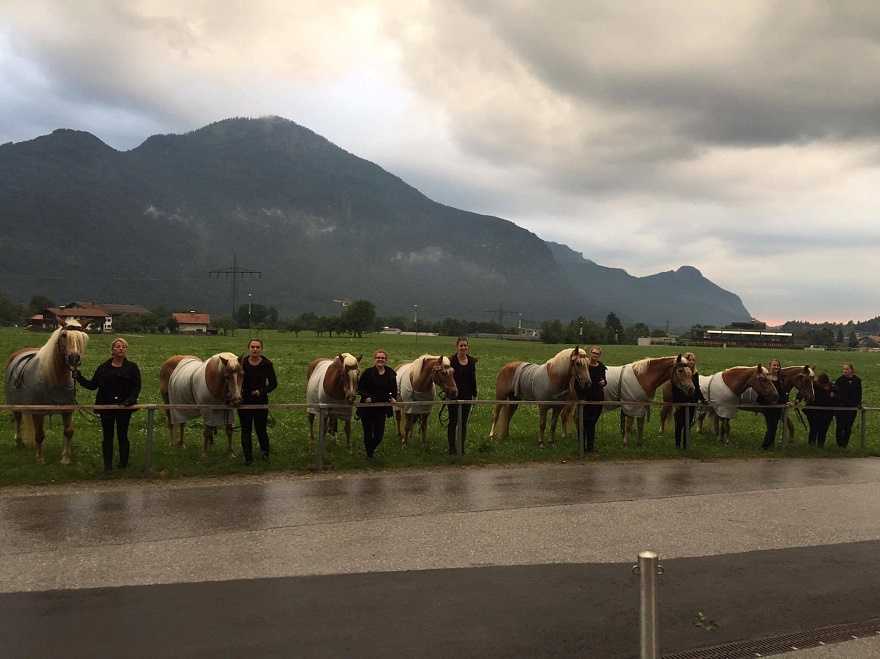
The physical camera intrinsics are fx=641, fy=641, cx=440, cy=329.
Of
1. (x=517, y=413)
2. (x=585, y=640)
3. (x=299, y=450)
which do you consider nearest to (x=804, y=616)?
(x=585, y=640)

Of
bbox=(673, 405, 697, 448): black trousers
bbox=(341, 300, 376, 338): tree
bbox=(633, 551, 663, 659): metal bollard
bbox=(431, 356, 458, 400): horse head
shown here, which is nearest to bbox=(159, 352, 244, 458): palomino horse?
bbox=(431, 356, 458, 400): horse head

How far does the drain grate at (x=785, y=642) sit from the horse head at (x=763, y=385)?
10.9 meters

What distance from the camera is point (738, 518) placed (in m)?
8.62

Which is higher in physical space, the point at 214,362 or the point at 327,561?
the point at 214,362

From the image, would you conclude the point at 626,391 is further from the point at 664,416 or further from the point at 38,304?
the point at 38,304

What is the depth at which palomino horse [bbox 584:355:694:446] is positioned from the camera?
47.1ft

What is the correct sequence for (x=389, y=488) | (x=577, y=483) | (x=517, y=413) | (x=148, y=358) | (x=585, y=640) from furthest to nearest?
(x=148, y=358) → (x=517, y=413) → (x=577, y=483) → (x=389, y=488) → (x=585, y=640)

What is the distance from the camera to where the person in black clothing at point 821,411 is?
15695 millimetres

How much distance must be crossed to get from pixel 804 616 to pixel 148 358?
4129 cm

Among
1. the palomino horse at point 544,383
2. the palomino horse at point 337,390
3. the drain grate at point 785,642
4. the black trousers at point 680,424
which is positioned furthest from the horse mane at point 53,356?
the black trousers at point 680,424

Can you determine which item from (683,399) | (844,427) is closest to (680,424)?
(683,399)

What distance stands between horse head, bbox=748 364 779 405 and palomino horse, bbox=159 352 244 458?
12043 millimetres

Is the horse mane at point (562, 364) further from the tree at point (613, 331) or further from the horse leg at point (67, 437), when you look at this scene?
the tree at point (613, 331)

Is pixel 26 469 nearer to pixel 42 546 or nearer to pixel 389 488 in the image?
pixel 42 546
